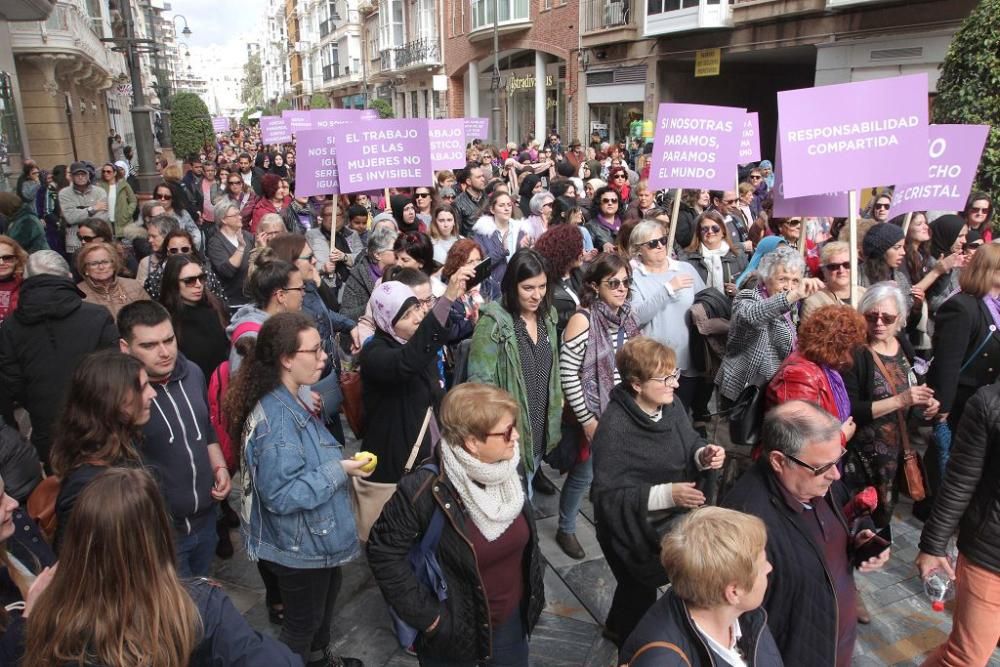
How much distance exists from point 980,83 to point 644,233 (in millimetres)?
5113

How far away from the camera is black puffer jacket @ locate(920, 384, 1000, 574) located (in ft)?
8.47

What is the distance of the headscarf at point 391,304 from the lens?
3240 millimetres

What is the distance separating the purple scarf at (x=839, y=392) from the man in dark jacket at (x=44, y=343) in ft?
12.1

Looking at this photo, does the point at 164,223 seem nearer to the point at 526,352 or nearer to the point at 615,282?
the point at 526,352

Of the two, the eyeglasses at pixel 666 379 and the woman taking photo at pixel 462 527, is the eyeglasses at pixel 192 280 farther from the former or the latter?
the eyeglasses at pixel 666 379

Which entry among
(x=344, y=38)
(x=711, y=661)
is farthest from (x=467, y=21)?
(x=711, y=661)

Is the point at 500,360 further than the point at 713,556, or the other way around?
the point at 500,360

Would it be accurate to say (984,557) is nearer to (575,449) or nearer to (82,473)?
(575,449)

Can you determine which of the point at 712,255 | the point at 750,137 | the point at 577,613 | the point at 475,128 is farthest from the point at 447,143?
the point at 577,613

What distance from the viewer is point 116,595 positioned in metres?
1.56

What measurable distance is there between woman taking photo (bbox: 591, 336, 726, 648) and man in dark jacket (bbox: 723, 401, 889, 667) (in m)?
0.36

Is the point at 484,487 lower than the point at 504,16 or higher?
lower

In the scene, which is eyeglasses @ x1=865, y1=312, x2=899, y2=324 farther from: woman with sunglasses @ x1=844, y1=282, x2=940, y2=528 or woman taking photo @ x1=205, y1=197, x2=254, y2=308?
woman taking photo @ x1=205, y1=197, x2=254, y2=308

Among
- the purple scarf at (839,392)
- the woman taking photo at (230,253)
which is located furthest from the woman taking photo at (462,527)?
the woman taking photo at (230,253)
